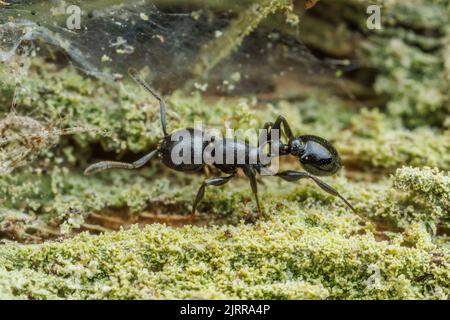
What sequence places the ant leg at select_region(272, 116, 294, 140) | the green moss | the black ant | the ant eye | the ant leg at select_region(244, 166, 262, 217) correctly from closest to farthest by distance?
the green moss → the ant leg at select_region(244, 166, 262, 217) → the black ant → the ant eye → the ant leg at select_region(272, 116, 294, 140)

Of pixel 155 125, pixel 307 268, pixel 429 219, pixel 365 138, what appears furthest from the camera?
pixel 365 138

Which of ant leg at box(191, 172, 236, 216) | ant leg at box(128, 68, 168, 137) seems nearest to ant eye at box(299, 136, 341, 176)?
ant leg at box(191, 172, 236, 216)

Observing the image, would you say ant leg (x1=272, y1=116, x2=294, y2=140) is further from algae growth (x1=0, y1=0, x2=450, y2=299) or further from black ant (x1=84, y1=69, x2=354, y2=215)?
algae growth (x1=0, y1=0, x2=450, y2=299)

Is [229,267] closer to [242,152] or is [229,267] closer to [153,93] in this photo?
[242,152]

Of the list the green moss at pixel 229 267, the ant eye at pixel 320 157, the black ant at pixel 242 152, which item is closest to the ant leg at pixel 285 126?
the black ant at pixel 242 152

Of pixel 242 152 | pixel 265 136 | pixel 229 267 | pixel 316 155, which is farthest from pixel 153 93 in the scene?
pixel 229 267

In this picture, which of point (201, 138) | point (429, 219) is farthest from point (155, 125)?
point (429, 219)

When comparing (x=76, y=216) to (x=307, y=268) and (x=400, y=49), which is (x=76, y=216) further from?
(x=400, y=49)
